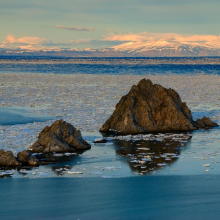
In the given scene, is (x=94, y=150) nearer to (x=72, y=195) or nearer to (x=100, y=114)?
(x=72, y=195)

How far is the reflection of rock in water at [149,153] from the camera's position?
12188mm

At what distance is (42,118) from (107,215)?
11802 millimetres

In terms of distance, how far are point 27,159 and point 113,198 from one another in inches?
142

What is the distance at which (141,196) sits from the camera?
380 inches

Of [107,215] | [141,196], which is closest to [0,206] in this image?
[107,215]

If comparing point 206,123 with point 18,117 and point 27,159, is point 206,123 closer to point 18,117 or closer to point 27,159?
point 18,117

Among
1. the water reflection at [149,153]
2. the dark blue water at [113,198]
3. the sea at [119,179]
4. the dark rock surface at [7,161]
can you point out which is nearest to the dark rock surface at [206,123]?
the sea at [119,179]

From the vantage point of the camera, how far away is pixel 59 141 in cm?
1410

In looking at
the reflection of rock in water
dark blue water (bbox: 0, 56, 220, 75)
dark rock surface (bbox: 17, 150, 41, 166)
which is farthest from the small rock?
dark blue water (bbox: 0, 56, 220, 75)

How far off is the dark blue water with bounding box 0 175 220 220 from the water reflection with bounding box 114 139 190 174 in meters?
1.12

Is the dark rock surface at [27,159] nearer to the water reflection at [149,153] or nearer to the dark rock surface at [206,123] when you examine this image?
the water reflection at [149,153]

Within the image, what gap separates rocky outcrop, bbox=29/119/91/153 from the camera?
1379 centimetres

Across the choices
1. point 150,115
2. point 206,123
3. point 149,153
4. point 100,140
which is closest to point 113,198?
point 149,153

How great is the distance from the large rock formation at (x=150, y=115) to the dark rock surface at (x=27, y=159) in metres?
5.31
